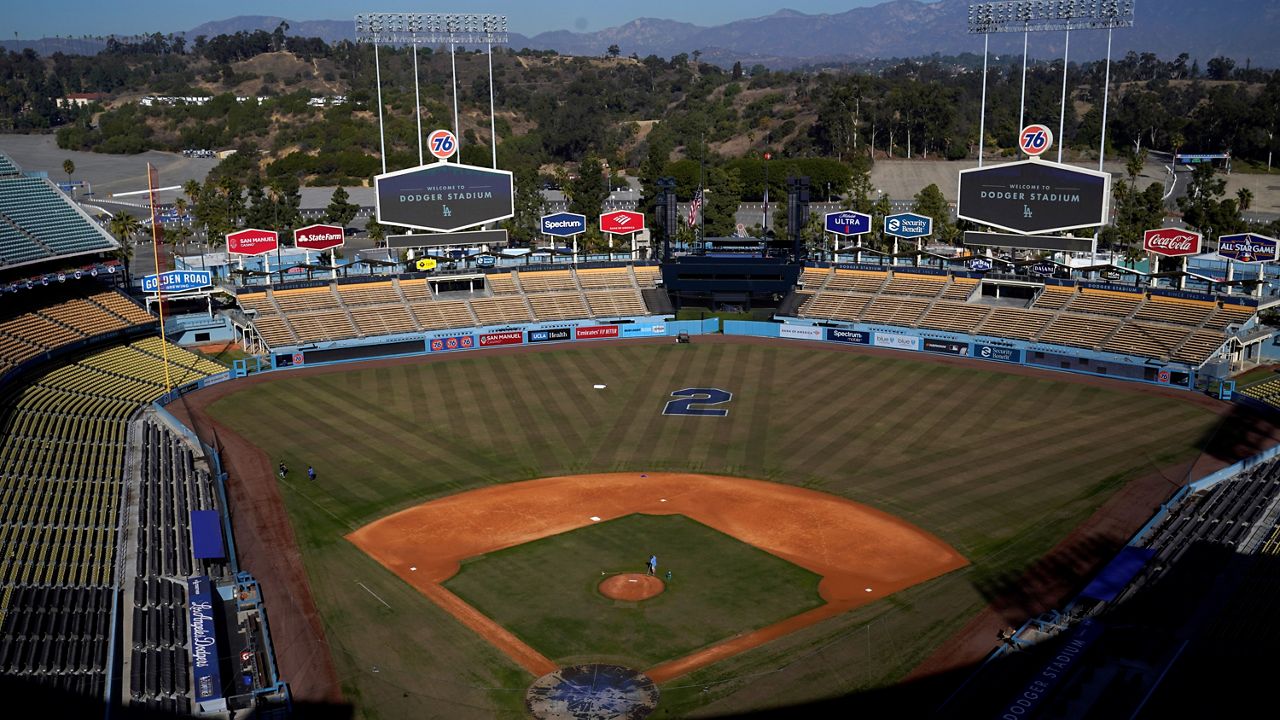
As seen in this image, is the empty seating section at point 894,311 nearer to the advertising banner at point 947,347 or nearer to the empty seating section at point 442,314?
the advertising banner at point 947,347

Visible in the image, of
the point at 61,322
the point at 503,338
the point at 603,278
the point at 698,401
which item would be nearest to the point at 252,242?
the point at 61,322

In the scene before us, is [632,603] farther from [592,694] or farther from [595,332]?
[595,332]

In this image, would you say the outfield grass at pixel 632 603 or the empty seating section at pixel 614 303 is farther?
the empty seating section at pixel 614 303

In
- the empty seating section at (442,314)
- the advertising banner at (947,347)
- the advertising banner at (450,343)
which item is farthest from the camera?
the empty seating section at (442,314)

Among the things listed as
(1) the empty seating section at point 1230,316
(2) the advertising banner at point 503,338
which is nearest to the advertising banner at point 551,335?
(2) the advertising banner at point 503,338

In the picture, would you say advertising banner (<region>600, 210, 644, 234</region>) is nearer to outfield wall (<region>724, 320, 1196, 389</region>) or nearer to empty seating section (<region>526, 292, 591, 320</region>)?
empty seating section (<region>526, 292, 591, 320</region>)

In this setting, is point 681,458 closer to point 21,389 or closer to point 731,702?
point 731,702

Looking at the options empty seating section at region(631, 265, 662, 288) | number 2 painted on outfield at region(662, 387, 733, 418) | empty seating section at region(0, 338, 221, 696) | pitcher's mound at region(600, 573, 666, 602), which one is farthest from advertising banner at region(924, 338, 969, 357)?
empty seating section at region(0, 338, 221, 696)
